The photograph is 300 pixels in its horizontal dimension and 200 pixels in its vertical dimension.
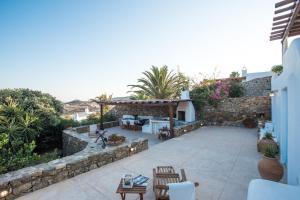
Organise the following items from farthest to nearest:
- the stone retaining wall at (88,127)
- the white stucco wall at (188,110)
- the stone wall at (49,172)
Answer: the white stucco wall at (188,110) → the stone retaining wall at (88,127) → the stone wall at (49,172)

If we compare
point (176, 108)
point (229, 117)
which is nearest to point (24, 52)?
point (176, 108)

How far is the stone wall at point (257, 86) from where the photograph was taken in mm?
18062

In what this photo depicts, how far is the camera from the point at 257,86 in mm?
18312

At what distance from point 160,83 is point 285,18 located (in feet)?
53.2

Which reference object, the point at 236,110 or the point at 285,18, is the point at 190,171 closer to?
the point at 285,18

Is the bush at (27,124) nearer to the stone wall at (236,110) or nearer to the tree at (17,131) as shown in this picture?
the tree at (17,131)

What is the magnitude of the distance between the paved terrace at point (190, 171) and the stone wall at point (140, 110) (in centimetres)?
795

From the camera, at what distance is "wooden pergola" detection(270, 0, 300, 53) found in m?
4.36

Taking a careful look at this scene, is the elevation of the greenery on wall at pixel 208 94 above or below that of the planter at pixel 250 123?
above

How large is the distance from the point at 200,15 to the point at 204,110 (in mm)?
8695

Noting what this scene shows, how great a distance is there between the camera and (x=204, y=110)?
639 inches

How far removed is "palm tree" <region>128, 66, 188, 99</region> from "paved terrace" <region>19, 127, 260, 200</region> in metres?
12.2

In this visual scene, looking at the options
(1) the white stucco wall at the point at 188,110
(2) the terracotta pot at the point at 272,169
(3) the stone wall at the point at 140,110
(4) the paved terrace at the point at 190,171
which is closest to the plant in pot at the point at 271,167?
(2) the terracotta pot at the point at 272,169

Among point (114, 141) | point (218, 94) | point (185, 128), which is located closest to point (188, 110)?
point (185, 128)
